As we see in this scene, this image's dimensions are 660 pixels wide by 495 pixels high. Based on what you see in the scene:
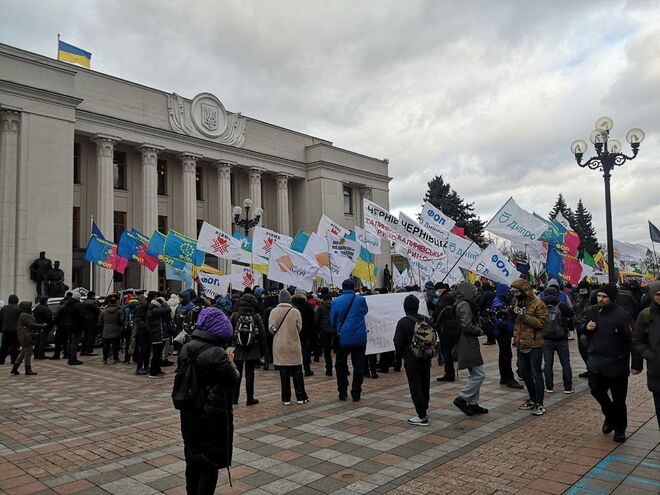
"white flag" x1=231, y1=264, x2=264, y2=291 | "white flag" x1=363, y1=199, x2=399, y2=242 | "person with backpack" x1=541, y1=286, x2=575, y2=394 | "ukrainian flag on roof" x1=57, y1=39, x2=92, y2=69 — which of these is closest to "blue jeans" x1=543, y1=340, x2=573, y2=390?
"person with backpack" x1=541, y1=286, x2=575, y2=394

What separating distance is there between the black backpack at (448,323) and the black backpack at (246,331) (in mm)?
3666

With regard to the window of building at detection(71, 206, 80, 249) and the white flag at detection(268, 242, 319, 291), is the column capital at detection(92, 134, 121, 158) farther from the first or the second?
the white flag at detection(268, 242, 319, 291)

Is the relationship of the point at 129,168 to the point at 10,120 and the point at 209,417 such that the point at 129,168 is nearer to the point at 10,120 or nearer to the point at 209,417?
the point at 10,120

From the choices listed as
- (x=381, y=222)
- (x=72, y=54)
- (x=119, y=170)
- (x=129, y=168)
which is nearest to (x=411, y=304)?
(x=381, y=222)

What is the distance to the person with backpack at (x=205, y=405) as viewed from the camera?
353 centimetres

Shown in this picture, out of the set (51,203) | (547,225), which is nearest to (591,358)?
(547,225)

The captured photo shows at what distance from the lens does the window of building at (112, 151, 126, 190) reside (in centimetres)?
3200

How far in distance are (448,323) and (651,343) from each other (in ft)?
15.6

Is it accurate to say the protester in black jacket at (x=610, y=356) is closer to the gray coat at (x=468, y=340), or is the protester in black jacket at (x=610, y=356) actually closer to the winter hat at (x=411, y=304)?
the gray coat at (x=468, y=340)

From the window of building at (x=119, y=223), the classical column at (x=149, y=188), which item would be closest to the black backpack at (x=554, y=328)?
the classical column at (x=149, y=188)

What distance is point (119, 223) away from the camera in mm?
31828

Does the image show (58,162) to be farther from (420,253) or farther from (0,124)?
(420,253)

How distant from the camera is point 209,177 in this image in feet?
121

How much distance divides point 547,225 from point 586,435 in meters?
9.34
